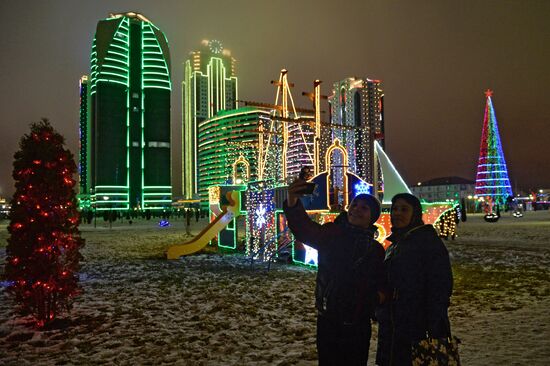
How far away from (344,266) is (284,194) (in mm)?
10619

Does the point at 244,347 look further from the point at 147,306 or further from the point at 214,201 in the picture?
the point at 214,201

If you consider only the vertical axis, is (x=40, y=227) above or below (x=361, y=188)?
below

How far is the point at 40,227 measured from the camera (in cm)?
644

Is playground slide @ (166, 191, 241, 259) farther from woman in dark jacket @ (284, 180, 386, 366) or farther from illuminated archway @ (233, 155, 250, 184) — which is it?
woman in dark jacket @ (284, 180, 386, 366)

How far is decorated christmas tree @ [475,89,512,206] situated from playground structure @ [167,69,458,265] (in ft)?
98.8

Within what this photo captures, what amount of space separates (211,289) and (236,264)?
13.9 ft

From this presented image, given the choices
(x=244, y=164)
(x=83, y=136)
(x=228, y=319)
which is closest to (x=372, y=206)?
(x=228, y=319)

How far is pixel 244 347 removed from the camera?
5.27 meters

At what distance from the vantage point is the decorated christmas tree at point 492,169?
45750 mm

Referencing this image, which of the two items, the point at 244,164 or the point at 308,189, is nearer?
the point at 308,189

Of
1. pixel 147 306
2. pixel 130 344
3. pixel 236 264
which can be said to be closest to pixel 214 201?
pixel 236 264

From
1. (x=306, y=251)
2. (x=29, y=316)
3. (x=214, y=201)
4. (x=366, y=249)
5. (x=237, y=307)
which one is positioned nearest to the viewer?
(x=366, y=249)

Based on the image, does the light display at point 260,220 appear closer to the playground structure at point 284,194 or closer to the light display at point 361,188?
the playground structure at point 284,194

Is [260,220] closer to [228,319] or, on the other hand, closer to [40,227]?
[228,319]
